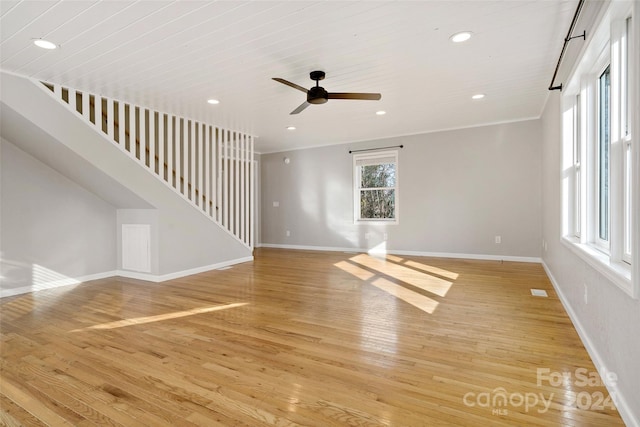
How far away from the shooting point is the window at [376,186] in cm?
697

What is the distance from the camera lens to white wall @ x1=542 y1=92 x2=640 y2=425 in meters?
1.48

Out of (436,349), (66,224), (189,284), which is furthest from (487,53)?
(66,224)

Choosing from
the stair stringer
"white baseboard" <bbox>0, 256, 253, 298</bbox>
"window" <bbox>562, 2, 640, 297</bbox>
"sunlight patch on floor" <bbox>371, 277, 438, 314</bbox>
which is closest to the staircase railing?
the stair stringer

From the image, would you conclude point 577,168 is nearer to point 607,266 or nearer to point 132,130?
point 607,266

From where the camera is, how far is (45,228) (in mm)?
4371

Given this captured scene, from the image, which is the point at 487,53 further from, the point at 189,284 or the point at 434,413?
the point at 189,284

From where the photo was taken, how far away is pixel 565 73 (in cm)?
331

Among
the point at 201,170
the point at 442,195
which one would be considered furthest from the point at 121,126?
the point at 442,195

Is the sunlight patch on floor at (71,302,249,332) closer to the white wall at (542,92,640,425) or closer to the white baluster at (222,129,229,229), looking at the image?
the white baluster at (222,129,229,229)

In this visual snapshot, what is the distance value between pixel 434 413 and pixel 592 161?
2.39 metres

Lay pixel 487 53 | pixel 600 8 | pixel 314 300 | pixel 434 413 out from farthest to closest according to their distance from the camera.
Answer: pixel 314 300 → pixel 487 53 → pixel 600 8 → pixel 434 413

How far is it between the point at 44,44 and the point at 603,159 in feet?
15.2

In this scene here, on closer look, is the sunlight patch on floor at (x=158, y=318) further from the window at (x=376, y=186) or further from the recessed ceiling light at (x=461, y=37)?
the window at (x=376, y=186)

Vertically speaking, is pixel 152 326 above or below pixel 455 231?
below
